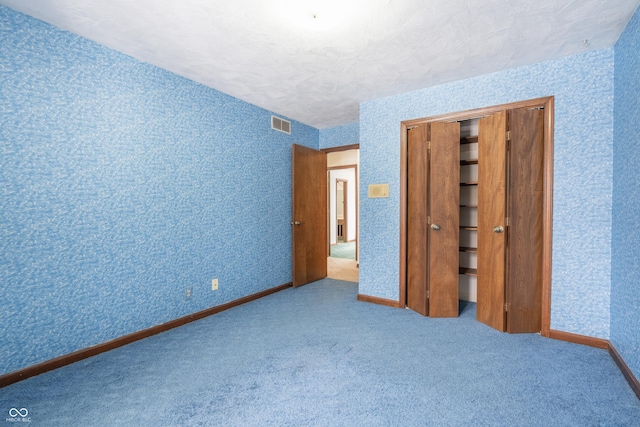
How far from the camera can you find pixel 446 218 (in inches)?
119

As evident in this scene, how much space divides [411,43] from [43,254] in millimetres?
3040

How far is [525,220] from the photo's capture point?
261cm

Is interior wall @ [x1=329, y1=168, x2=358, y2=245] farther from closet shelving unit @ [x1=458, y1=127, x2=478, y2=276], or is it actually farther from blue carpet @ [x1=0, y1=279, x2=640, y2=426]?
blue carpet @ [x1=0, y1=279, x2=640, y2=426]

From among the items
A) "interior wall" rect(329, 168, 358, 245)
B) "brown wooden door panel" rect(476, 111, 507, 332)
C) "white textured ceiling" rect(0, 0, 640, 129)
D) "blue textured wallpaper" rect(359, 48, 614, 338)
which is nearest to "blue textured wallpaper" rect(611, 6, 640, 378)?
"blue textured wallpaper" rect(359, 48, 614, 338)

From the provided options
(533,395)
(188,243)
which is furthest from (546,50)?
(188,243)

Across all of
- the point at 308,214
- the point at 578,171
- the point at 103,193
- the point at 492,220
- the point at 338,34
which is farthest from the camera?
the point at 308,214

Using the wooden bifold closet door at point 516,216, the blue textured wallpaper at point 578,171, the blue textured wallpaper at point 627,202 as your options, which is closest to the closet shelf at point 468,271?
the wooden bifold closet door at point 516,216

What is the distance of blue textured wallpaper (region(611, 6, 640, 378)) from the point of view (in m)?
1.84

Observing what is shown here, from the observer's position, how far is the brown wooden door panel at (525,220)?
257 cm
